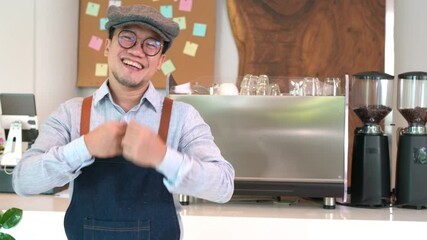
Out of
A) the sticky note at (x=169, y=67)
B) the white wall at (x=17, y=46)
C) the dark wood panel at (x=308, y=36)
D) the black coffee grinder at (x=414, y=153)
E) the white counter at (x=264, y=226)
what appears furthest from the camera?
the sticky note at (x=169, y=67)

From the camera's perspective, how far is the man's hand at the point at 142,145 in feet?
3.06

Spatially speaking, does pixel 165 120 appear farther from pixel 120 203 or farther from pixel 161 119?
pixel 120 203

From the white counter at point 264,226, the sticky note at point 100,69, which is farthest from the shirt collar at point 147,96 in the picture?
the sticky note at point 100,69

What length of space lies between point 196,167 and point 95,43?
Answer: 228cm

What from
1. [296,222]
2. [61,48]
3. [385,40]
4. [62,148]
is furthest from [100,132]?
[385,40]

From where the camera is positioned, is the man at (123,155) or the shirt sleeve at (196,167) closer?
the shirt sleeve at (196,167)

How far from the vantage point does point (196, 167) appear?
101cm

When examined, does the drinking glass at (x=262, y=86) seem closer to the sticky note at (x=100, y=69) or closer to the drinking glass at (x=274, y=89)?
the drinking glass at (x=274, y=89)

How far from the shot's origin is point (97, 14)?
10.2ft

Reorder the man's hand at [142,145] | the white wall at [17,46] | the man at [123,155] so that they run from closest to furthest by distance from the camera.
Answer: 1. the man's hand at [142,145]
2. the man at [123,155]
3. the white wall at [17,46]

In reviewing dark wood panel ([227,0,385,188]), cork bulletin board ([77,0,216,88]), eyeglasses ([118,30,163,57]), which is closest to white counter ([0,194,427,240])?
eyeglasses ([118,30,163,57])

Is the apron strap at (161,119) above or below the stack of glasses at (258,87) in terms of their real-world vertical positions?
below

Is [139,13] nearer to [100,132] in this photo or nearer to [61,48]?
[100,132]

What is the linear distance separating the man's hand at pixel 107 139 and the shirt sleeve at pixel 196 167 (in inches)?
3.8
